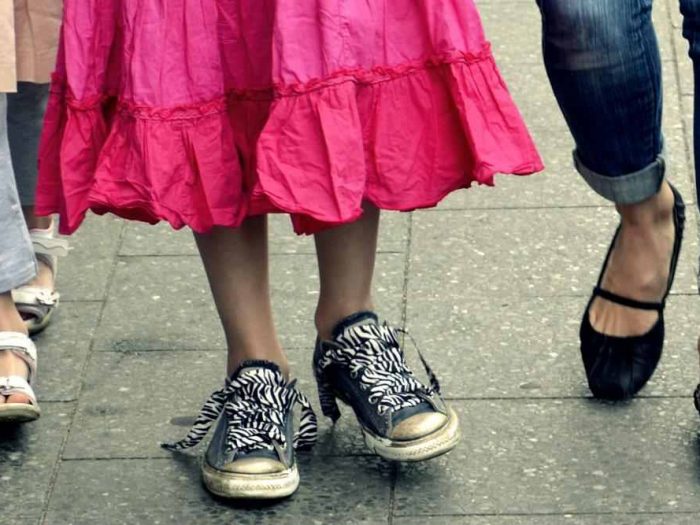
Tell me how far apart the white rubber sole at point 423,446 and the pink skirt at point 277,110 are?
0.43 metres

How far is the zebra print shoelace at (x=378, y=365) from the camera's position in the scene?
9.64 feet

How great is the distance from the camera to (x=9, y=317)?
3.30 meters

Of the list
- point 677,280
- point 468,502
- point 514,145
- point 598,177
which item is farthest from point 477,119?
point 677,280

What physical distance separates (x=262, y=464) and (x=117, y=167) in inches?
23.1

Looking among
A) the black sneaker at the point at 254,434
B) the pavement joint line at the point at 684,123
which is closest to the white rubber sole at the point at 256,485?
the black sneaker at the point at 254,434

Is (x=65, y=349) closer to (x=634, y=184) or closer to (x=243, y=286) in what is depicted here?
(x=243, y=286)

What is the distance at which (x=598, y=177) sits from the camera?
303 cm

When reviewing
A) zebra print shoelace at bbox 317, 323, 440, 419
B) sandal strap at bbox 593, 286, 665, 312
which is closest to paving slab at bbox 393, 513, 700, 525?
zebra print shoelace at bbox 317, 323, 440, 419

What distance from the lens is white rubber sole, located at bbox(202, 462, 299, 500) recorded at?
9.32ft

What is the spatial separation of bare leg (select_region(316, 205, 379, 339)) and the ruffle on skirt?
16cm

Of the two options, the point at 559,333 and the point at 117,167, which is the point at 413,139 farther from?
the point at 559,333

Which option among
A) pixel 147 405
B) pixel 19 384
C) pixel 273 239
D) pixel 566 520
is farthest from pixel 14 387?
pixel 566 520

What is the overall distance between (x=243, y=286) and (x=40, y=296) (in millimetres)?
802

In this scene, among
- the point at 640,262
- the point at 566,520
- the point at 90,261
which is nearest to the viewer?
the point at 566,520
